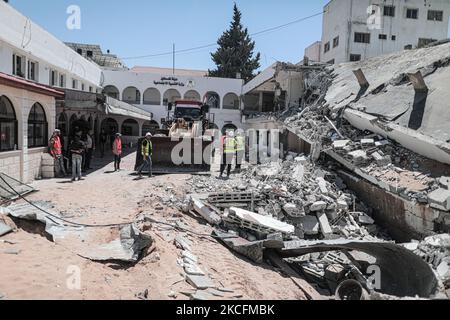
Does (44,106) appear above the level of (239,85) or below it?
below

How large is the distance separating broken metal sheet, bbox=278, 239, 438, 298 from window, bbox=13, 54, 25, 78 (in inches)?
620

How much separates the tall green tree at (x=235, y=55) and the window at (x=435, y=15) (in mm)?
20888

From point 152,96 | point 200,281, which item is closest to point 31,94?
point 200,281

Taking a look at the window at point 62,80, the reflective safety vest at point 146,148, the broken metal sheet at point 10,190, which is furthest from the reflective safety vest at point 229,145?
the window at point 62,80

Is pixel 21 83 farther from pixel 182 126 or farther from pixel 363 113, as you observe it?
pixel 363 113

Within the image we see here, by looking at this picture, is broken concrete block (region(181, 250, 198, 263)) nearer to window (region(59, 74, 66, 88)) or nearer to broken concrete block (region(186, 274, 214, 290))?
broken concrete block (region(186, 274, 214, 290))

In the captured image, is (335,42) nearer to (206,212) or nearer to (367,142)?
(367,142)

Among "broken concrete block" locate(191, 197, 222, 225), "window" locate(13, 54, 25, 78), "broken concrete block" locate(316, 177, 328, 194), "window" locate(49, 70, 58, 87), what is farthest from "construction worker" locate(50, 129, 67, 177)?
"window" locate(49, 70, 58, 87)

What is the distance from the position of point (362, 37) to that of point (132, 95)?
2304 centimetres

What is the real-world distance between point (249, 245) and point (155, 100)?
33997 mm

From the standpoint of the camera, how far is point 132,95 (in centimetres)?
3941

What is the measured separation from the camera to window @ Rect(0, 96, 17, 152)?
1089 cm
